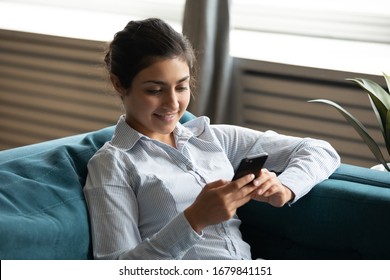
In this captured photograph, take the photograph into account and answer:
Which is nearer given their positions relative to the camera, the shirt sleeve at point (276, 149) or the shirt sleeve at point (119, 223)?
the shirt sleeve at point (119, 223)

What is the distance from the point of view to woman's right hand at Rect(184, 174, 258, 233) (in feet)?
4.57

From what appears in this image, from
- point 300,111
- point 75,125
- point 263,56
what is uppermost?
point 263,56

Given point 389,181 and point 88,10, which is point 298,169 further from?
point 88,10

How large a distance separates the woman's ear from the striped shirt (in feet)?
0.22

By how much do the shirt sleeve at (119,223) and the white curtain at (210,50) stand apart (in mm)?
1281

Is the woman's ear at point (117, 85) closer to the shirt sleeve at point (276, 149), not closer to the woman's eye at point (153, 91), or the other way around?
the woman's eye at point (153, 91)

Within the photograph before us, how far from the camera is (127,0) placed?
3.34m

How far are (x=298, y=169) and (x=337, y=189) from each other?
0.36ft

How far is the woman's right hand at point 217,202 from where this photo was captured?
1.39m

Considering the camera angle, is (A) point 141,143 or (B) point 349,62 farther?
(B) point 349,62

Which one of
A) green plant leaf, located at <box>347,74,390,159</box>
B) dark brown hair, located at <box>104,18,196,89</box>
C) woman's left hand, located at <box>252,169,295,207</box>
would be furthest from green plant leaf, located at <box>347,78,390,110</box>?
dark brown hair, located at <box>104,18,196,89</box>

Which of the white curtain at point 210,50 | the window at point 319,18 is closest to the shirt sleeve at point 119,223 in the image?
the white curtain at point 210,50

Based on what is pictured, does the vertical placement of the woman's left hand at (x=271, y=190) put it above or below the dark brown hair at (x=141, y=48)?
below

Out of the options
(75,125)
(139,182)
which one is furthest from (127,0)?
(139,182)
